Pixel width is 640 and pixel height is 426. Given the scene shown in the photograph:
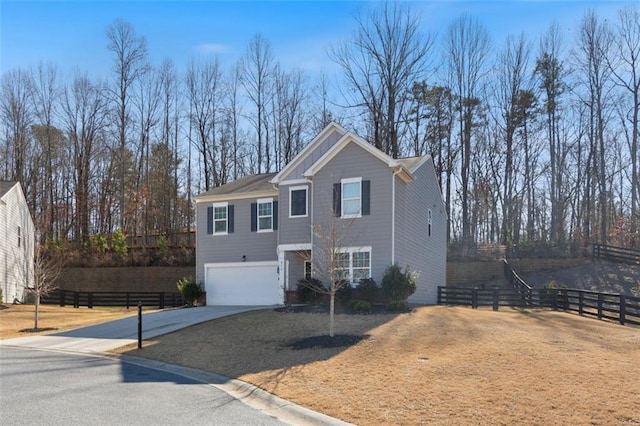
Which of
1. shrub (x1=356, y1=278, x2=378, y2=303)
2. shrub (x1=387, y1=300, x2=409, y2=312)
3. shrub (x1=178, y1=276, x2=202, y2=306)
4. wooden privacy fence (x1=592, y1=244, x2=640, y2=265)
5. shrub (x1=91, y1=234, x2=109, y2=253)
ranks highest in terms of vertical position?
shrub (x1=91, y1=234, x2=109, y2=253)

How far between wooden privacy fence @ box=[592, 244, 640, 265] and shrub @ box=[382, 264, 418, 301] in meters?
19.4

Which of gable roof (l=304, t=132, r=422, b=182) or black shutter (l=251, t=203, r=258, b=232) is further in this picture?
black shutter (l=251, t=203, r=258, b=232)

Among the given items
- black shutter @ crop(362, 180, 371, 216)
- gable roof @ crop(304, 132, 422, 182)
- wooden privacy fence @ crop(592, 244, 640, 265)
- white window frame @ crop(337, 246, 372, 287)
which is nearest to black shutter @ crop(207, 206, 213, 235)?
gable roof @ crop(304, 132, 422, 182)

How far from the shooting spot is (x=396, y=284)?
20297 millimetres

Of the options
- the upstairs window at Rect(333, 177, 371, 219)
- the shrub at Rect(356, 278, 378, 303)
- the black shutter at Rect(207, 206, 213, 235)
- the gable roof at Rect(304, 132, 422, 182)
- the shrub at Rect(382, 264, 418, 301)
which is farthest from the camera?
the black shutter at Rect(207, 206, 213, 235)

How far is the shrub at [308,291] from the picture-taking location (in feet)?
71.7

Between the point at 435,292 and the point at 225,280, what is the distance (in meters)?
10.7

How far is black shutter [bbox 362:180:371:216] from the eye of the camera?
21922mm

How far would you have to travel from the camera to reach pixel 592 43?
131 ft

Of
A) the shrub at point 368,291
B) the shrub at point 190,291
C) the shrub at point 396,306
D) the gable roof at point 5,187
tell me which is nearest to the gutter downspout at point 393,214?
the shrub at point 368,291

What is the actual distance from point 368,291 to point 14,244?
84.0 feet

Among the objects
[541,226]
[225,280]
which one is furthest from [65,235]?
[541,226]

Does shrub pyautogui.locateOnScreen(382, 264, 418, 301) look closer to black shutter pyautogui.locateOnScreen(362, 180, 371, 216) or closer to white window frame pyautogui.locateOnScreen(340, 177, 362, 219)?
black shutter pyautogui.locateOnScreen(362, 180, 371, 216)

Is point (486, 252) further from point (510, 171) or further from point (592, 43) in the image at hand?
point (592, 43)
